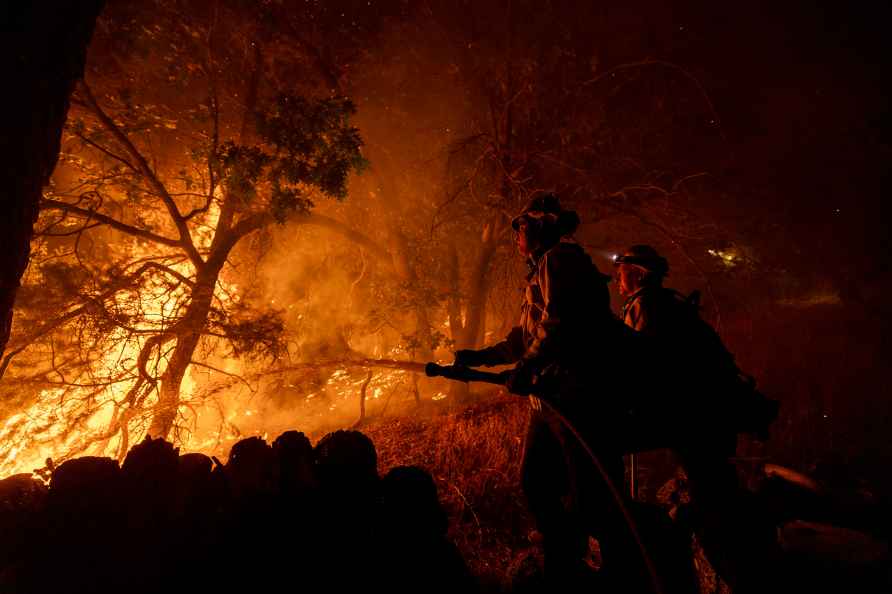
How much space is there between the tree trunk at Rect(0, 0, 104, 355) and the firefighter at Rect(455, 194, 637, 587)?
324cm

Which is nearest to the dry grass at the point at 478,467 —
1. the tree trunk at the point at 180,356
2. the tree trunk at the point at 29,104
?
the tree trunk at the point at 180,356

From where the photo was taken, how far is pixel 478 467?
4.61 metres

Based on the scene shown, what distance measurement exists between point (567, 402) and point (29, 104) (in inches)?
152

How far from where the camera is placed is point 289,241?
37.8ft

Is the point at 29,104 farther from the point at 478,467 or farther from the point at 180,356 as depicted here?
the point at 478,467

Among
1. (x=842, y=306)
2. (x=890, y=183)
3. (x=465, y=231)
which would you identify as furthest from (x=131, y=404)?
(x=842, y=306)

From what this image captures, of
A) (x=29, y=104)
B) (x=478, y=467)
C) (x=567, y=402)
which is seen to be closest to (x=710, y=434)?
(x=567, y=402)

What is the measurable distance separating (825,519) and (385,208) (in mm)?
8532

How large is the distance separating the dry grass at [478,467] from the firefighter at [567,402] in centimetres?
70

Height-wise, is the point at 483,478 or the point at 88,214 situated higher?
the point at 88,214

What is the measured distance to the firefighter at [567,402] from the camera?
7.79ft

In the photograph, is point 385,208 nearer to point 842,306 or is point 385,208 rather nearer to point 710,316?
point 710,316

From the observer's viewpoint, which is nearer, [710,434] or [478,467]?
[710,434]

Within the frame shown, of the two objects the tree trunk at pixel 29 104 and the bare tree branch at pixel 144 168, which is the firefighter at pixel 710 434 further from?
the bare tree branch at pixel 144 168
